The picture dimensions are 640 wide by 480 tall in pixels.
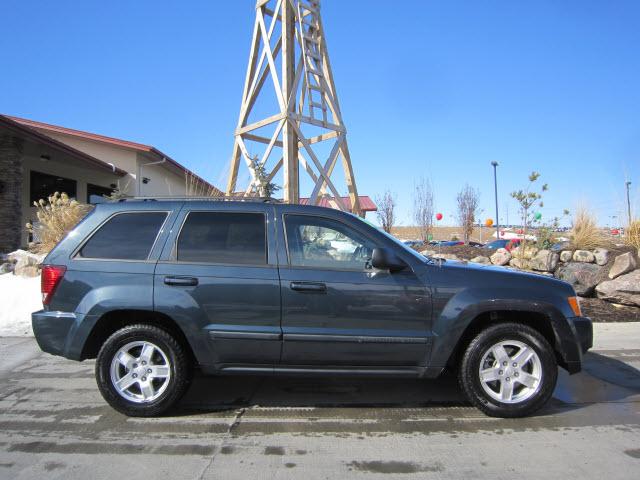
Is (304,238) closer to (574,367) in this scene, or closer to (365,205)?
(574,367)

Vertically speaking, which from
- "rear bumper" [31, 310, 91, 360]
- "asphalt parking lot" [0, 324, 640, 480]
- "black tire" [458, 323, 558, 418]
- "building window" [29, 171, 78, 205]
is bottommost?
"asphalt parking lot" [0, 324, 640, 480]

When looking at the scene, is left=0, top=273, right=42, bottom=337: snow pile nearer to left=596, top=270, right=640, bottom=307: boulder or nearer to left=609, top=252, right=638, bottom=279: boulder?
left=596, top=270, right=640, bottom=307: boulder

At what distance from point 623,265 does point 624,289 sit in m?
0.54

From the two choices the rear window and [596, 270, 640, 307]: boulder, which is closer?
the rear window

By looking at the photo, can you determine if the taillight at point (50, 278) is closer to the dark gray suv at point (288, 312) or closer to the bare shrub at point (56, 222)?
the dark gray suv at point (288, 312)

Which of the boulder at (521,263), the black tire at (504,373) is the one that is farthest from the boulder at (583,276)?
the black tire at (504,373)

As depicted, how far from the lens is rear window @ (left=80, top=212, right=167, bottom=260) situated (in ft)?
12.5

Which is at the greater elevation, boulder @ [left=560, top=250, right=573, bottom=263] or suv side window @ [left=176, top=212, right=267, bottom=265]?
suv side window @ [left=176, top=212, right=267, bottom=265]

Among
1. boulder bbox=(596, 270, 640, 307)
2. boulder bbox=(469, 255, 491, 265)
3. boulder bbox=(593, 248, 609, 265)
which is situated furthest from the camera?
boulder bbox=(469, 255, 491, 265)

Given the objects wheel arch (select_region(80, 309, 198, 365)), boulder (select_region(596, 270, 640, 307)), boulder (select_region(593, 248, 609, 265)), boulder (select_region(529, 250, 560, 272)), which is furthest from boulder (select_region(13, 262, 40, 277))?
boulder (select_region(593, 248, 609, 265))

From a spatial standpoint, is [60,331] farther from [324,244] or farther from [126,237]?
[324,244]

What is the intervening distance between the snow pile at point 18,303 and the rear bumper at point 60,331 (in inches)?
146

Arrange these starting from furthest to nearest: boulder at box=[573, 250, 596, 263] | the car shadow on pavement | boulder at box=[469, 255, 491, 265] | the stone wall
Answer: the stone wall → boulder at box=[469, 255, 491, 265] → boulder at box=[573, 250, 596, 263] → the car shadow on pavement

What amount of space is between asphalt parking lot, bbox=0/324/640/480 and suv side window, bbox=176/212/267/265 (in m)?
1.37
